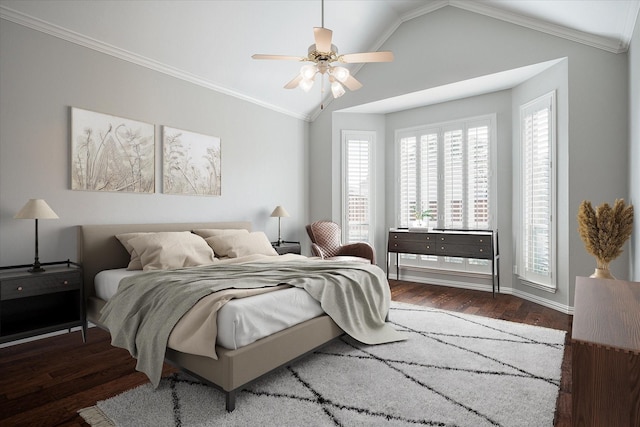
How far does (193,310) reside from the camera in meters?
2.10

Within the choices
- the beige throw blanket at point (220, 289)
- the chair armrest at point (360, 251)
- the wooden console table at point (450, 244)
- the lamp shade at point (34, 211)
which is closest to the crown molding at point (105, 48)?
the lamp shade at point (34, 211)

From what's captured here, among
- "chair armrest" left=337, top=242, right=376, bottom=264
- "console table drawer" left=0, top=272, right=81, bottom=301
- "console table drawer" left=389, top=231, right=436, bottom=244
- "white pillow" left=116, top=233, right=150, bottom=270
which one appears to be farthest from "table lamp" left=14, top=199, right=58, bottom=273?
"console table drawer" left=389, top=231, right=436, bottom=244

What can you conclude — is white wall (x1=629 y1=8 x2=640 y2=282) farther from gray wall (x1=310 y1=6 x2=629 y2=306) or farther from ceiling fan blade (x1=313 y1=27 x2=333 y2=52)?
ceiling fan blade (x1=313 y1=27 x2=333 y2=52)

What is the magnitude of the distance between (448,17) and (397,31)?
745 millimetres

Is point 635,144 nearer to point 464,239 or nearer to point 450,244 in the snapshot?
point 464,239

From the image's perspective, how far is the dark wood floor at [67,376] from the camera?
1.97 meters

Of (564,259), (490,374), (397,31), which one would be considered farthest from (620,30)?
(490,374)

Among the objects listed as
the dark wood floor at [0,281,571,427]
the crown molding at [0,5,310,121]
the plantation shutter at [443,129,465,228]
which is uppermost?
the crown molding at [0,5,310,121]

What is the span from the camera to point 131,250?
Result: 343cm

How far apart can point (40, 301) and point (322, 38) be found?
3.34m

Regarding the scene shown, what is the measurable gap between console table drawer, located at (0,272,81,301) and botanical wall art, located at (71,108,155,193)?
2.97ft

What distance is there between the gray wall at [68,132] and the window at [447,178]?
236 cm

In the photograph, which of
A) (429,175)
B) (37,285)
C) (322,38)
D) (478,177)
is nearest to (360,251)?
(429,175)

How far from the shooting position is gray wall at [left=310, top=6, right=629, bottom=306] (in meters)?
3.59
